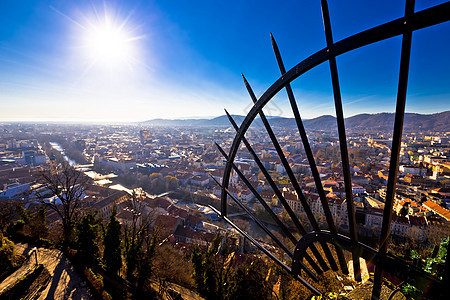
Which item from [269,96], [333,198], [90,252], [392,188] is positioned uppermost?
[269,96]

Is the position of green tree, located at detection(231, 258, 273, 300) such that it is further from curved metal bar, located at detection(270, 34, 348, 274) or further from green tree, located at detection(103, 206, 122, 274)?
curved metal bar, located at detection(270, 34, 348, 274)

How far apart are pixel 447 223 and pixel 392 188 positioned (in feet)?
64.3

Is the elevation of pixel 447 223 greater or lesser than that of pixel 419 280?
lesser

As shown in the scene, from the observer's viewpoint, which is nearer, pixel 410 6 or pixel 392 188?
pixel 410 6

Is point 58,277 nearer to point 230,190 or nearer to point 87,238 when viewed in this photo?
point 87,238

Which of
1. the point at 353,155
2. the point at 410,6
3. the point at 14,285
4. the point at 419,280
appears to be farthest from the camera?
the point at 353,155

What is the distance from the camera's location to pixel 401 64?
0.85 meters

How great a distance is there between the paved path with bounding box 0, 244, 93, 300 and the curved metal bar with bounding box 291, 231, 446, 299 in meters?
6.40

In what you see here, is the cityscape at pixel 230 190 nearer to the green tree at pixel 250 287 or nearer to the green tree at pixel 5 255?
the green tree at pixel 5 255

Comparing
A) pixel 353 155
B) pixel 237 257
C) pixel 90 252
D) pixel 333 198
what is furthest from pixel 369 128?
pixel 90 252

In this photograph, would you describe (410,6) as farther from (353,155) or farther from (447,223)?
(353,155)

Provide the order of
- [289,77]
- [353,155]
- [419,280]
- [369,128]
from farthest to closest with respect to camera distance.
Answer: [369,128]
[353,155]
[289,77]
[419,280]

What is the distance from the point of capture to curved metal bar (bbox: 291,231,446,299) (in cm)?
89

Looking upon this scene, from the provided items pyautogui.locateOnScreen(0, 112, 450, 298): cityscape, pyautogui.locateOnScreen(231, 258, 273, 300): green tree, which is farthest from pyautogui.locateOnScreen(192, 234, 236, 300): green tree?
pyautogui.locateOnScreen(0, 112, 450, 298): cityscape
